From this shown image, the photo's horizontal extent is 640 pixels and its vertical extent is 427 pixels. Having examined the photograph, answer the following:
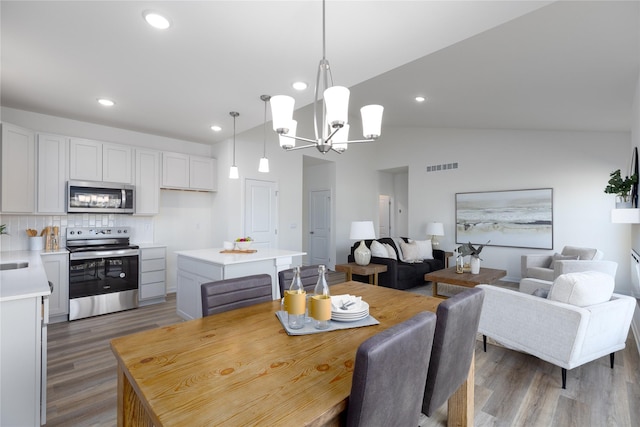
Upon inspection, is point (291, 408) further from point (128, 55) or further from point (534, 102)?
point (534, 102)

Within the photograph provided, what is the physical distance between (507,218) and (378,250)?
2.73 m

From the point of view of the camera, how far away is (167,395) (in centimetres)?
90

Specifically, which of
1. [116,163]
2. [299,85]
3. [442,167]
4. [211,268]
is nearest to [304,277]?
[211,268]

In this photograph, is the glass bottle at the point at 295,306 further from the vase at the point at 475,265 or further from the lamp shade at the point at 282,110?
the vase at the point at 475,265

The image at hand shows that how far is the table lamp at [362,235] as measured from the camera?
5.05 meters

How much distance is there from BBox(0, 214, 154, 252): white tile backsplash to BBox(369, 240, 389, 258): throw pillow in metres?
3.67

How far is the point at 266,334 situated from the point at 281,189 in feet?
15.1

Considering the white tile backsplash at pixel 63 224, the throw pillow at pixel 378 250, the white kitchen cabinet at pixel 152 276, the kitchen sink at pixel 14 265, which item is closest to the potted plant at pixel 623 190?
the throw pillow at pixel 378 250

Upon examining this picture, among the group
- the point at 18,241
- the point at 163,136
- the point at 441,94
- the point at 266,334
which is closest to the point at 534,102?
the point at 441,94

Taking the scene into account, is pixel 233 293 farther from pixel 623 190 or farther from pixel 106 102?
pixel 623 190

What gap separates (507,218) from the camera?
5.91 m

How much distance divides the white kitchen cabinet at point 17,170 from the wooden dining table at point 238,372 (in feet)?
10.6

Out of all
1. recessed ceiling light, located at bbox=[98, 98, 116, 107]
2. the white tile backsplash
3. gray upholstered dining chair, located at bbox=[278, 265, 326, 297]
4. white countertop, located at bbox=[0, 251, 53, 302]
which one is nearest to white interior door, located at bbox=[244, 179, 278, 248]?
the white tile backsplash

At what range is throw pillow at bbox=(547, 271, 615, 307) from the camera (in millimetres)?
2258
